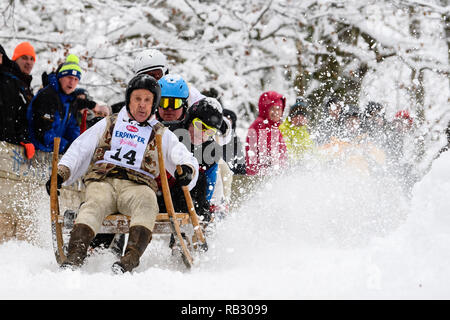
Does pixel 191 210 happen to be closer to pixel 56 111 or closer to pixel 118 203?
pixel 118 203

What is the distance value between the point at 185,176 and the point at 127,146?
48 cm

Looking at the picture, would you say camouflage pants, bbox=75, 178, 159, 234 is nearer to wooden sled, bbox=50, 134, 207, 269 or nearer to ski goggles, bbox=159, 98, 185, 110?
wooden sled, bbox=50, 134, 207, 269

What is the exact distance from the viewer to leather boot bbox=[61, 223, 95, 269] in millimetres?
3639

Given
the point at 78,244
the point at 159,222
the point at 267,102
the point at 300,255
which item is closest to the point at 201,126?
the point at 159,222

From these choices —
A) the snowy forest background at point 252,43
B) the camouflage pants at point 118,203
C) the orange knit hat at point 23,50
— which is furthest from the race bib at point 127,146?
the snowy forest background at point 252,43

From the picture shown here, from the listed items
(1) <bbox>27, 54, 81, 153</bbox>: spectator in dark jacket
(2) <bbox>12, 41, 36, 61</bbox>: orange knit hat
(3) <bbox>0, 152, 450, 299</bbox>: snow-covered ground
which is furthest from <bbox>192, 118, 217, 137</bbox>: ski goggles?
(2) <bbox>12, 41, 36, 61</bbox>: orange knit hat

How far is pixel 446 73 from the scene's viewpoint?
10.9 metres

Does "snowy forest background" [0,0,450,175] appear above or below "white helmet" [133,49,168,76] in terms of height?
above

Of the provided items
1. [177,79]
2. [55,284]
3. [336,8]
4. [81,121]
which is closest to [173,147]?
[177,79]

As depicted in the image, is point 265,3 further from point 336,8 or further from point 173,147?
point 173,147

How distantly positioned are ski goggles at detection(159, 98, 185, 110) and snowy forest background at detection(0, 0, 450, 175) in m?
4.11

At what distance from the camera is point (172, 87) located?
5.14m

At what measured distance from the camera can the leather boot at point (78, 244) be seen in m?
3.64

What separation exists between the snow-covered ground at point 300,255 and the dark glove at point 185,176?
0.63 m
